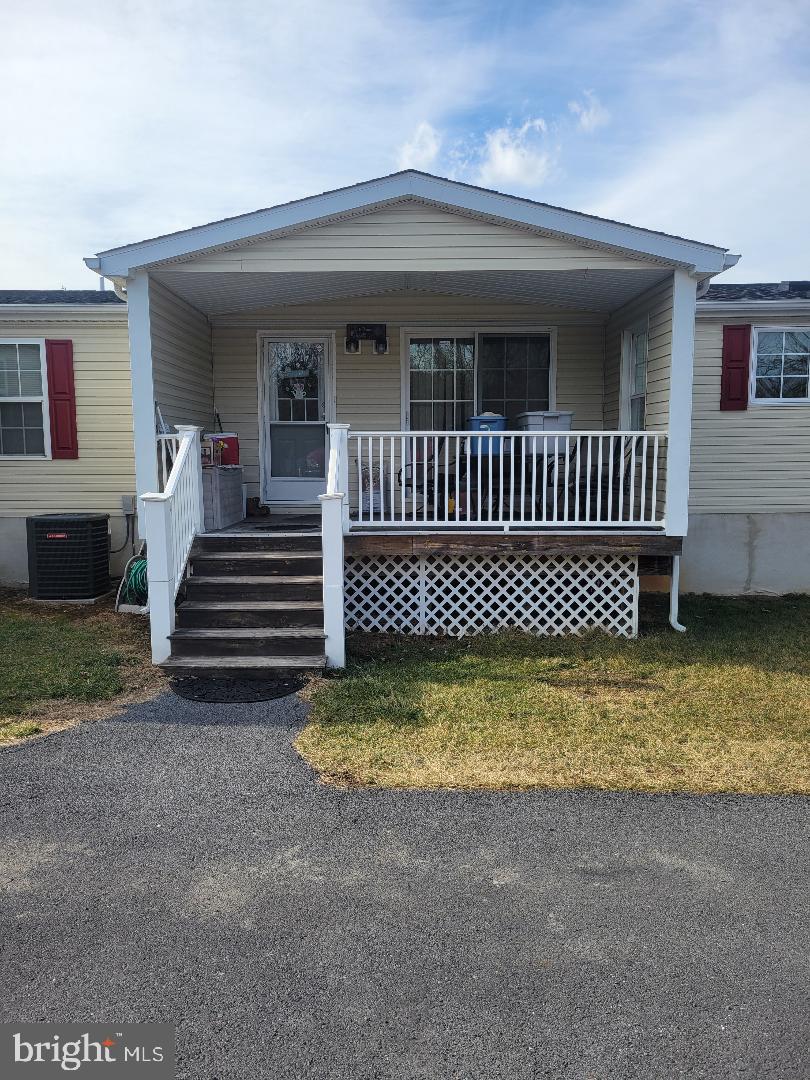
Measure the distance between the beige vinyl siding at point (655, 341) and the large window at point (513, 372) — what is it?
92 cm

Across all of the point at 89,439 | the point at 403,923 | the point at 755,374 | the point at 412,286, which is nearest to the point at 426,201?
the point at 412,286

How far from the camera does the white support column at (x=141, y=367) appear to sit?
252 inches

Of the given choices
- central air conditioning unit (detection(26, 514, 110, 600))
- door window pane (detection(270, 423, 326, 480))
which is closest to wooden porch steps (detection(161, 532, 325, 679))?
central air conditioning unit (detection(26, 514, 110, 600))

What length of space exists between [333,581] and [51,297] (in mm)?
5850

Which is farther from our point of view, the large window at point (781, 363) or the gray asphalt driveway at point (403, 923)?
the large window at point (781, 363)

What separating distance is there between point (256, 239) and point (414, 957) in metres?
5.75

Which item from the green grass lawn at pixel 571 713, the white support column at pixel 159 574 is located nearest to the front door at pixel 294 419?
the green grass lawn at pixel 571 713

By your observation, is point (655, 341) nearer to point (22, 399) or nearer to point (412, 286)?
point (412, 286)

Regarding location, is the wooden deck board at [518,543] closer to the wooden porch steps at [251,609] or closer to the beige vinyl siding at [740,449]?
the wooden porch steps at [251,609]

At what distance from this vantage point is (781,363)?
8508mm

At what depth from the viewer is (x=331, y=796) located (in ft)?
12.0

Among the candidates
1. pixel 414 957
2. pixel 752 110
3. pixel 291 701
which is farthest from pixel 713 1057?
pixel 752 110

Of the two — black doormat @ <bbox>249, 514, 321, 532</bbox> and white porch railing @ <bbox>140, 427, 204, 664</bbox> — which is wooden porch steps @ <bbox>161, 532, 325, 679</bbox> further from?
black doormat @ <bbox>249, 514, 321, 532</bbox>

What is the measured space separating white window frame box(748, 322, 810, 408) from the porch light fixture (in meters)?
4.20
